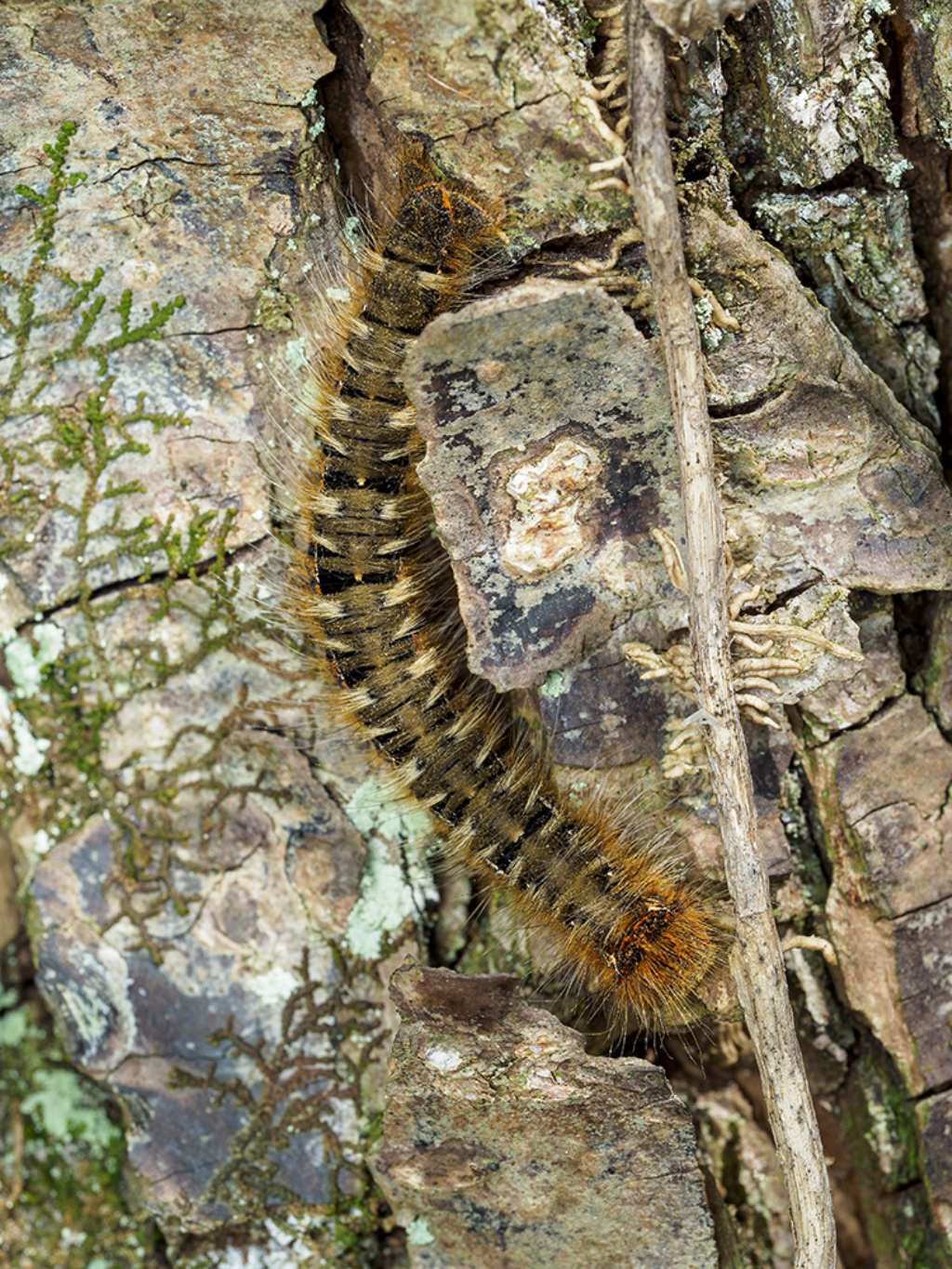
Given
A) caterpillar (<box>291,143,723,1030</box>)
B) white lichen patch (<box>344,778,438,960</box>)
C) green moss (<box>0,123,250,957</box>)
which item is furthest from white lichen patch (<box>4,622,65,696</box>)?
white lichen patch (<box>344,778,438,960</box>)

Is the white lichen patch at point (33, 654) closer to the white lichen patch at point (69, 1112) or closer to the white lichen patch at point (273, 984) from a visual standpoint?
the white lichen patch at point (273, 984)

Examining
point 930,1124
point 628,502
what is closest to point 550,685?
point 628,502

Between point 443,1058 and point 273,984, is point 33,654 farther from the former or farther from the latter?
point 443,1058

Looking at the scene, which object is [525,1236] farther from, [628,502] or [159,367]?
[159,367]

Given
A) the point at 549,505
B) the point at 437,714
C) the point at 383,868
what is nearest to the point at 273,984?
the point at 383,868

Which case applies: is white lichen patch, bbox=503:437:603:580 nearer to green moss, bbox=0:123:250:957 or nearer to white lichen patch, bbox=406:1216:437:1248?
green moss, bbox=0:123:250:957

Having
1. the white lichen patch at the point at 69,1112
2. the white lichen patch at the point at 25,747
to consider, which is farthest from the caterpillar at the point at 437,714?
the white lichen patch at the point at 69,1112

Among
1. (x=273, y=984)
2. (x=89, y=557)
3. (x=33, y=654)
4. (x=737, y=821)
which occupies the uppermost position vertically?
(x=89, y=557)
